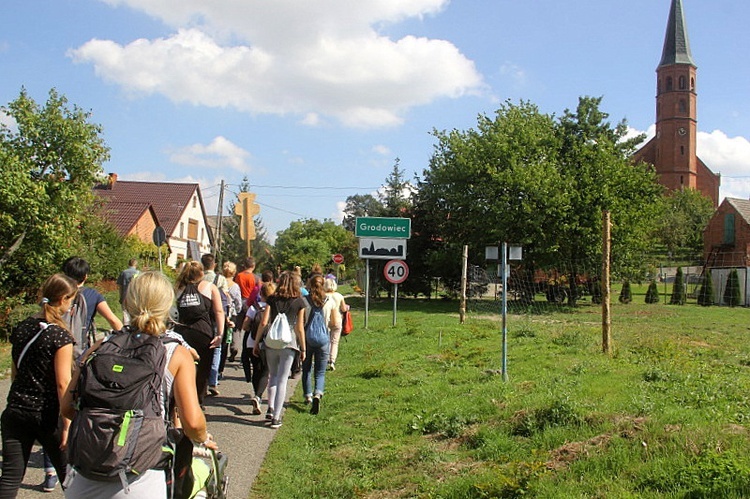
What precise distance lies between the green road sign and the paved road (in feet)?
32.9

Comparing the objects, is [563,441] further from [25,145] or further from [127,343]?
[25,145]

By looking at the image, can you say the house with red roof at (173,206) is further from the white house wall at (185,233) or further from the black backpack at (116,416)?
A: the black backpack at (116,416)

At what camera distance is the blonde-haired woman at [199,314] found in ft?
23.6

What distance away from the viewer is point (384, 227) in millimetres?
20094

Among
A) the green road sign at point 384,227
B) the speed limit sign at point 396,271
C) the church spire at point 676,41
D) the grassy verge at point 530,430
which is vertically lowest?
the grassy verge at point 530,430

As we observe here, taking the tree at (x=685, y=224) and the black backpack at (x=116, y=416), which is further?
the tree at (x=685, y=224)

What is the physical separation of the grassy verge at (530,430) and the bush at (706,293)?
30.3m

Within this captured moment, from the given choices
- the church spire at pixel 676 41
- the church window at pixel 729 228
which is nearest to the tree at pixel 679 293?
the church window at pixel 729 228

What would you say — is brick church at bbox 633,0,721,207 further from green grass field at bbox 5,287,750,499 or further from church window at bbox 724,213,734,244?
green grass field at bbox 5,287,750,499

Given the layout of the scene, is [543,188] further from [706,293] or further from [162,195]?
[162,195]

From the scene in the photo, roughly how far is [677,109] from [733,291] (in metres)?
64.4

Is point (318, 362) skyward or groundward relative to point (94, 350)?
groundward

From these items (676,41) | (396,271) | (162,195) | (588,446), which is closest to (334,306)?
(588,446)

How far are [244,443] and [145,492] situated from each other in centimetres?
395
